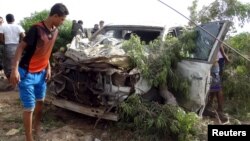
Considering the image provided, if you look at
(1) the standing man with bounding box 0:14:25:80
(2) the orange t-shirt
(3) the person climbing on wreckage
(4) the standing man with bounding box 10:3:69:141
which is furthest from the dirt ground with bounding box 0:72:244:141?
(3) the person climbing on wreckage

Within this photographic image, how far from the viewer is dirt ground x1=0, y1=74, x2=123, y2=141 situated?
4777 mm

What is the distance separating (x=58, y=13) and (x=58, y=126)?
1951mm

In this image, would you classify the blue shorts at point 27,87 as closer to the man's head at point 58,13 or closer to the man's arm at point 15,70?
the man's arm at point 15,70

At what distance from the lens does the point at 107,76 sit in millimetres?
4977

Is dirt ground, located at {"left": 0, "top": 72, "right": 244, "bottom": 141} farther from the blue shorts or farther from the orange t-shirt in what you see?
the orange t-shirt

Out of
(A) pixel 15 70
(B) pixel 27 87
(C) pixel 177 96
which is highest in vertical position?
(A) pixel 15 70

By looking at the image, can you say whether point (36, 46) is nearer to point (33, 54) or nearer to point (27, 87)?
point (33, 54)

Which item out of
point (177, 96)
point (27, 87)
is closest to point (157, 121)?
point (177, 96)

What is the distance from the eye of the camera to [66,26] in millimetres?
10430

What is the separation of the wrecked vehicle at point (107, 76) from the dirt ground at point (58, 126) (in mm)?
271

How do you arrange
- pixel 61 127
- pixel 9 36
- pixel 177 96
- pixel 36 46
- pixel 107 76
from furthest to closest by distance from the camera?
pixel 9 36 → pixel 177 96 → pixel 61 127 → pixel 107 76 → pixel 36 46

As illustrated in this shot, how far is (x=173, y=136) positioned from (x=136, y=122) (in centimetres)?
53

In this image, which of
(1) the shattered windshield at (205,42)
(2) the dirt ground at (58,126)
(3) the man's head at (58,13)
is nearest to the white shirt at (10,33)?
(2) the dirt ground at (58,126)

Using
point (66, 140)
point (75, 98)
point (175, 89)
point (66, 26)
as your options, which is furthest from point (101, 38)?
point (66, 26)
